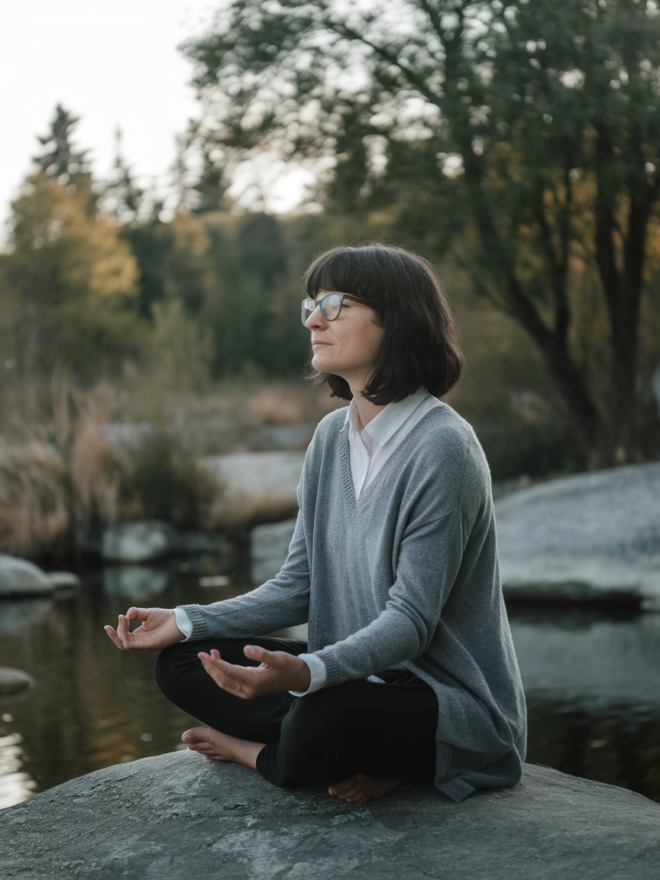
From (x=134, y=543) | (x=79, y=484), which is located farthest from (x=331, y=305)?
(x=134, y=543)

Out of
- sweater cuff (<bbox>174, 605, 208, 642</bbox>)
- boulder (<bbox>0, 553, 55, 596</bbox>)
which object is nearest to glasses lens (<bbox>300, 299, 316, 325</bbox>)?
sweater cuff (<bbox>174, 605, 208, 642</bbox>)

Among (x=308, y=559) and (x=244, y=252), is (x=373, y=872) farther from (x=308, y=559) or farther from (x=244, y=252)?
(x=244, y=252)

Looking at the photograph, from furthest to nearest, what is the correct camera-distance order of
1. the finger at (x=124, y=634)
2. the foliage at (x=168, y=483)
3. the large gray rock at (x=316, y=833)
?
1. the foliage at (x=168, y=483)
2. the finger at (x=124, y=634)
3. the large gray rock at (x=316, y=833)

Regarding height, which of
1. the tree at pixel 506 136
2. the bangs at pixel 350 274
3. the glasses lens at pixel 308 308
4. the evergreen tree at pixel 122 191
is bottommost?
the glasses lens at pixel 308 308

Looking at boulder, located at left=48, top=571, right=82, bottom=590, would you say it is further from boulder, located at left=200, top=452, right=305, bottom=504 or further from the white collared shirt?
the white collared shirt

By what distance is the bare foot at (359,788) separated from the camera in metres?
1.93

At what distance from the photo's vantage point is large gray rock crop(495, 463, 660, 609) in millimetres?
6309

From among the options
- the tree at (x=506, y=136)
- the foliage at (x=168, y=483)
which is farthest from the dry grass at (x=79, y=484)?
the tree at (x=506, y=136)

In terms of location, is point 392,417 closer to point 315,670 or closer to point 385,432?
point 385,432

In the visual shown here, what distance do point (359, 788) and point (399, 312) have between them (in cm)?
86

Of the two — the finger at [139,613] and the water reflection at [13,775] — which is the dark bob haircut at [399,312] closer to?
the finger at [139,613]

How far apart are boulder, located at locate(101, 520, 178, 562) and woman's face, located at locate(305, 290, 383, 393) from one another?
6523 mm

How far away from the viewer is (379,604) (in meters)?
1.98

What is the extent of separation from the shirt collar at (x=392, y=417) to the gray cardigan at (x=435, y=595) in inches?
1.7
